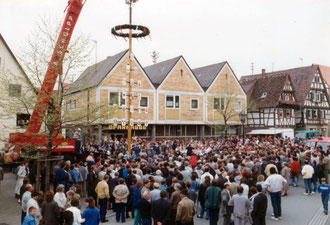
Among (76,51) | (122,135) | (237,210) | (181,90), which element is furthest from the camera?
(181,90)

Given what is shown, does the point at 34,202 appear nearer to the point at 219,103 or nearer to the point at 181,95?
the point at 181,95

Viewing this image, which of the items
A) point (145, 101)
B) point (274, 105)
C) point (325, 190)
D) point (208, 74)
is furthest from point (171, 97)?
point (325, 190)

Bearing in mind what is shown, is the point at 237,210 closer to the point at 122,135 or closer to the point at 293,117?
the point at 122,135

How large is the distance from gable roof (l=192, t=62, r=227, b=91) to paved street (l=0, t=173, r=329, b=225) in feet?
77.7

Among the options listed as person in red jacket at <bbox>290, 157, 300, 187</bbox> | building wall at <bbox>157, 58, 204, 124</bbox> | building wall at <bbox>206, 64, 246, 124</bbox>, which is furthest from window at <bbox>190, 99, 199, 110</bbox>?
person in red jacket at <bbox>290, 157, 300, 187</bbox>

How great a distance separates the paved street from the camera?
10.3 metres

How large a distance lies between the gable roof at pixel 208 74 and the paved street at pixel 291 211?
77.7 feet

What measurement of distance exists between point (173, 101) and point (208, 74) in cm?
841

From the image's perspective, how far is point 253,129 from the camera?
1647 inches

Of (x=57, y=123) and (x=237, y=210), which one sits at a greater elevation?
(x=57, y=123)

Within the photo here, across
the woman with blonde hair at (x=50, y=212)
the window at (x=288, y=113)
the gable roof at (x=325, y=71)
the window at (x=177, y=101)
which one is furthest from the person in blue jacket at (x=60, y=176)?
the gable roof at (x=325, y=71)

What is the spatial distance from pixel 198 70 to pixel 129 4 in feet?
85.7

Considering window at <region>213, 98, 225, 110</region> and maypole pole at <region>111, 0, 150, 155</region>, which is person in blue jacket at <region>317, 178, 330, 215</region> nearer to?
maypole pole at <region>111, 0, 150, 155</region>

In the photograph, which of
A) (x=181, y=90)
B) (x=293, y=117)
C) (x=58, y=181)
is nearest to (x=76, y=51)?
(x=58, y=181)
